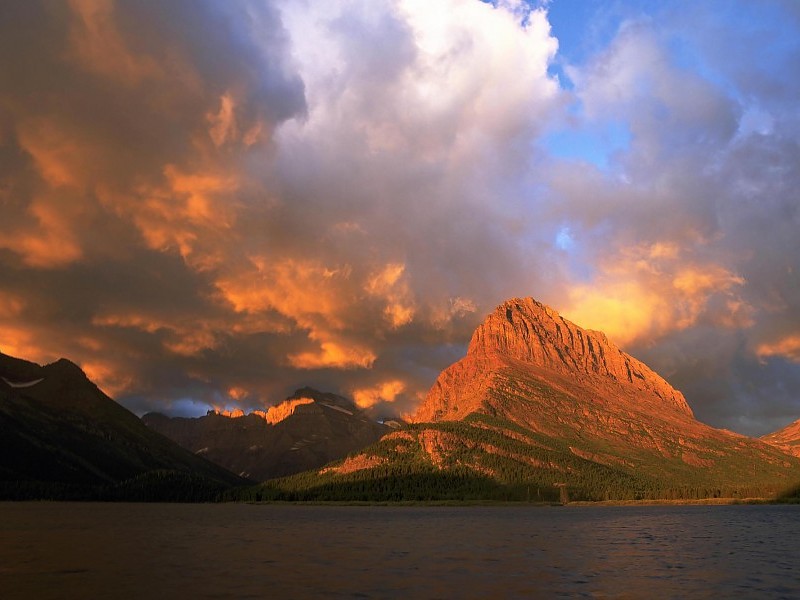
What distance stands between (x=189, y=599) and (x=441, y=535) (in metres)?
112

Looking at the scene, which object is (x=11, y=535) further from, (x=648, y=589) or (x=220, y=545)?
(x=648, y=589)

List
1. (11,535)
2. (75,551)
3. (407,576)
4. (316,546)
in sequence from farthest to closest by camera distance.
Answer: (11,535) → (316,546) → (75,551) → (407,576)

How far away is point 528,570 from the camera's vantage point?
3607 inches

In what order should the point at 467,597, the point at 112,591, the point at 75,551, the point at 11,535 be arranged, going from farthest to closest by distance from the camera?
the point at 11,535 → the point at 75,551 → the point at 112,591 → the point at 467,597

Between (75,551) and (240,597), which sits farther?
(75,551)

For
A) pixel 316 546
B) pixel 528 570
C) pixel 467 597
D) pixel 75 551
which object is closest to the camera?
pixel 467 597

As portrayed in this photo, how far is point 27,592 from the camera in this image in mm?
71562

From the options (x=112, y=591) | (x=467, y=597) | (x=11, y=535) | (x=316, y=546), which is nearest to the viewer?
(x=467, y=597)

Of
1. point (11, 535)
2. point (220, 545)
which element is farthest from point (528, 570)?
point (11, 535)

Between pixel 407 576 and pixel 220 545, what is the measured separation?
6735 cm

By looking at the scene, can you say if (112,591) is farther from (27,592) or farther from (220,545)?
(220,545)

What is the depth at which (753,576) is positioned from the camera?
85.9 metres

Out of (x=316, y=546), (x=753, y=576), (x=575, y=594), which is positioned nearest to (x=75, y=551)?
(x=316, y=546)

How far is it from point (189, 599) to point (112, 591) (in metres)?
12.0
